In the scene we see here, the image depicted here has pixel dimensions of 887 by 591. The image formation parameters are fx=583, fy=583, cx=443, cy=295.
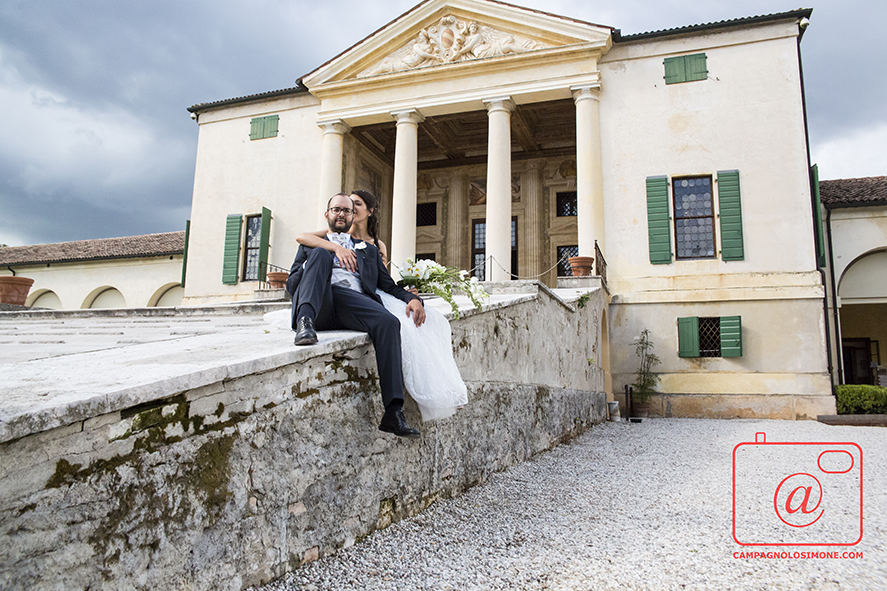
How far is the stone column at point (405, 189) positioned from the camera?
14359 millimetres

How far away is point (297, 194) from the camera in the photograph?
15719mm

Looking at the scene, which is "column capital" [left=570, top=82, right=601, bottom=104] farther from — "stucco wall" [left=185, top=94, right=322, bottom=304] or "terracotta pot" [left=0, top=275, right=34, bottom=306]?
"terracotta pot" [left=0, top=275, right=34, bottom=306]

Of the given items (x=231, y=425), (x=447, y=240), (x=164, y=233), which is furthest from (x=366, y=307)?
(x=164, y=233)

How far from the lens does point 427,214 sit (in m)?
19.2

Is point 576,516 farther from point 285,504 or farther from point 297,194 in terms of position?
point 297,194

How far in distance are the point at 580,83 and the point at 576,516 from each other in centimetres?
1191

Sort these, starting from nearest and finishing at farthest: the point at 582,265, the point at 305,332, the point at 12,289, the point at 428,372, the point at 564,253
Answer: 1. the point at 305,332
2. the point at 428,372
3. the point at 12,289
4. the point at 582,265
5. the point at 564,253

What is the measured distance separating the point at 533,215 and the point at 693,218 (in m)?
5.77

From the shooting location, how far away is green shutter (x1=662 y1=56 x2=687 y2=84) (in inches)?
521

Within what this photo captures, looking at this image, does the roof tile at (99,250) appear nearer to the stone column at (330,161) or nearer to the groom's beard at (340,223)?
the stone column at (330,161)

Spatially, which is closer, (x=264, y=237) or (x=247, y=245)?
(x=264, y=237)

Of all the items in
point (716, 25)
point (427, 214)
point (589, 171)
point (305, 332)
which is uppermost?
point (716, 25)

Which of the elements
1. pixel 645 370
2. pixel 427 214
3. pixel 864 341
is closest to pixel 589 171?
pixel 645 370

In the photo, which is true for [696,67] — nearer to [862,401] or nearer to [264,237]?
[862,401]
